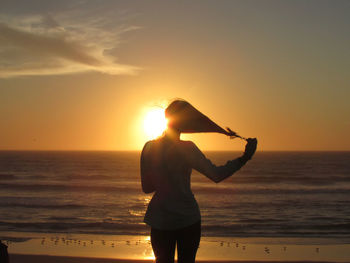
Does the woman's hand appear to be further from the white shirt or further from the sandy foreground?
the sandy foreground

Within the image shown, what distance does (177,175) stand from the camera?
8.65 feet

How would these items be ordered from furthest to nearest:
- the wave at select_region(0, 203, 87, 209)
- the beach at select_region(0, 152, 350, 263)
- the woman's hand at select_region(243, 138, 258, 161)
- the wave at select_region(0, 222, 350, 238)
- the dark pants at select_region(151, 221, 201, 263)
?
the wave at select_region(0, 203, 87, 209)
the wave at select_region(0, 222, 350, 238)
the beach at select_region(0, 152, 350, 263)
the dark pants at select_region(151, 221, 201, 263)
the woman's hand at select_region(243, 138, 258, 161)

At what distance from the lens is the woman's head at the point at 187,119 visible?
8.54ft

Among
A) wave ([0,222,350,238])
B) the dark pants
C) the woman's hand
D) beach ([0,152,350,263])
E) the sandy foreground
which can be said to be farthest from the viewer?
wave ([0,222,350,238])

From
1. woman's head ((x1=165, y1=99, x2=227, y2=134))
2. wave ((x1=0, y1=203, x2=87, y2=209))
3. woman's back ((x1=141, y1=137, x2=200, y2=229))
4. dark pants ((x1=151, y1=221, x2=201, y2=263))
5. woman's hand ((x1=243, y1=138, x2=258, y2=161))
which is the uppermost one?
woman's head ((x1=165, y1=99, x2=227, y2=134))

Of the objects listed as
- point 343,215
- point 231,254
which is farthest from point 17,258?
point 343,215

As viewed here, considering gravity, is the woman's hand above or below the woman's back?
above

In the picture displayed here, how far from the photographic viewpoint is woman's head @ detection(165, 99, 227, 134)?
2.60 m

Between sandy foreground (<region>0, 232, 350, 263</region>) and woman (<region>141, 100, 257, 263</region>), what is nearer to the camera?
woman (<region>141, 100, 257, 263</region>)

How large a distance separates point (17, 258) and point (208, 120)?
25.3ft

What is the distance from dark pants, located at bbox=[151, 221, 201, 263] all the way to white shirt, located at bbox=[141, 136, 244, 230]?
0.04 metres

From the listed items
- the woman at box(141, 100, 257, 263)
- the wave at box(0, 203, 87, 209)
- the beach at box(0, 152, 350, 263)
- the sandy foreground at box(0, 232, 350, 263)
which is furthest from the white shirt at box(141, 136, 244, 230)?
the wave at box(0, 203, 87, 209)

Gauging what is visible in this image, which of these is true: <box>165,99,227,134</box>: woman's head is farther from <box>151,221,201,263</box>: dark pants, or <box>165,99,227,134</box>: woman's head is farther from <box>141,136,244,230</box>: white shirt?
<box>151,221,201,263</box>: dark pants

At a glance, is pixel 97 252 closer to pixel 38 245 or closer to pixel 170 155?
pixel 38 245
